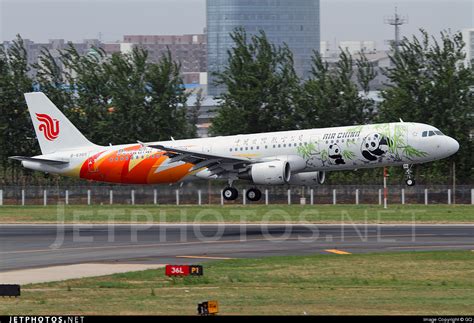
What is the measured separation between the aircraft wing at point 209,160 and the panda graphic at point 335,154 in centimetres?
461

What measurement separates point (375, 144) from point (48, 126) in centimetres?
2225

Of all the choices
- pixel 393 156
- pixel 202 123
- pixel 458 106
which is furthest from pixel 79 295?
pixel 202 123

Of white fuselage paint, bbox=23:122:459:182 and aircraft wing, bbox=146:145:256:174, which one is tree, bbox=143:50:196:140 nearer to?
aircraft wing, bbox=146:145:256:174

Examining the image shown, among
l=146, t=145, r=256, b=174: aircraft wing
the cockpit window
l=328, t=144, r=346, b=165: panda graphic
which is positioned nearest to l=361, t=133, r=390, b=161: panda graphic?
l=328, t=144, r=346, b=165: panda graphic

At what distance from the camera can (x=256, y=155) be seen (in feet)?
202

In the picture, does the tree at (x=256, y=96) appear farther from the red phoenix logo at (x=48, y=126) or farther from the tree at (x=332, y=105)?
the red phoenix logo at (x=48, y=126)

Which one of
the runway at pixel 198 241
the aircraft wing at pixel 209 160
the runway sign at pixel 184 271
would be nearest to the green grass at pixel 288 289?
the runway sign at pixel 184 271

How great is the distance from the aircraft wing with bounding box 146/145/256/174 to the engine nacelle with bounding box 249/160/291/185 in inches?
57.5

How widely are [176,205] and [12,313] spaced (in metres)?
48.4

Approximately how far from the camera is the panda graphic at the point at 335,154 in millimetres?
59316

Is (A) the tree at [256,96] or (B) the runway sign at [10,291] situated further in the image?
(A) the tree at [256,96]

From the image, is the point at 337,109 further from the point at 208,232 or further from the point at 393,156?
the point at 208,232

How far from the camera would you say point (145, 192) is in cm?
7531

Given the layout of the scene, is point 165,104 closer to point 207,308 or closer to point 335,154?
point 335,154
